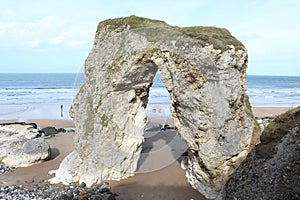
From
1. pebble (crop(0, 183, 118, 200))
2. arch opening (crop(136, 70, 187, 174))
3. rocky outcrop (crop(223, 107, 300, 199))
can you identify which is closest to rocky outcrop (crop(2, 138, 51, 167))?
pebble (crop(0, 183, 118, 200))

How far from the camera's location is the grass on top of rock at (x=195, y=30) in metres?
9.66

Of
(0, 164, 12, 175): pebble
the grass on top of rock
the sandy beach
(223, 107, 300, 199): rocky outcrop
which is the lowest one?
(0, 164, 12, 175): pebble

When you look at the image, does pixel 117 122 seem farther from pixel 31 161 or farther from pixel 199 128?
pixel 31 161

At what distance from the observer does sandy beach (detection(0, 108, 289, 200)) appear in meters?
10.9

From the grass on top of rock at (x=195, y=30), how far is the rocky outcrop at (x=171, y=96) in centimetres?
3

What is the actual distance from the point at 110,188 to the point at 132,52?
5.13 metres

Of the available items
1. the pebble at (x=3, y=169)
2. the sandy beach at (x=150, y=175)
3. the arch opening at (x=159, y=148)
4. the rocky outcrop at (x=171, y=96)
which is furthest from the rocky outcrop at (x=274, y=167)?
the pebble at (x=3, y=169)

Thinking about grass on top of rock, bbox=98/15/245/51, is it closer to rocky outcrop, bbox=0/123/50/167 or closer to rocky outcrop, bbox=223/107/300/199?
rocky outcrop, bbox=223/107/300/199

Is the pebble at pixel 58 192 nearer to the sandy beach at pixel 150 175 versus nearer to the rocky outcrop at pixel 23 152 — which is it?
the sandy beach at pixel 150 175

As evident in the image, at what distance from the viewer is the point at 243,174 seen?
5176 mm

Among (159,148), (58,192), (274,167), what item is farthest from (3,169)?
(274,167)

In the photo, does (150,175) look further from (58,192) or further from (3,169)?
(3,169)

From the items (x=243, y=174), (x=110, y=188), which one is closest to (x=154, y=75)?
(x=110, y=188)

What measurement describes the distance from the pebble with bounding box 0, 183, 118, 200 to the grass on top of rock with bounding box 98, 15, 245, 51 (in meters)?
5.88
